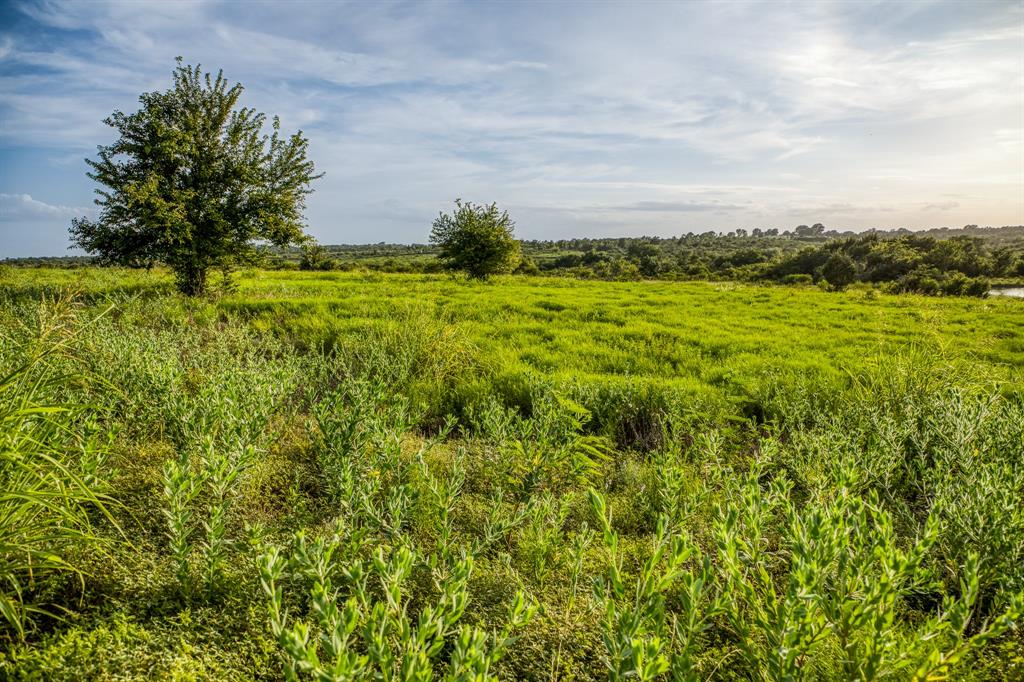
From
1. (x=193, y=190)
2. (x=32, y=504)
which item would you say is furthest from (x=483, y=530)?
(x=193, y=190)

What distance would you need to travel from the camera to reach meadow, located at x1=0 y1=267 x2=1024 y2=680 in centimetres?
176

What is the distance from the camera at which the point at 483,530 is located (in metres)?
3.52

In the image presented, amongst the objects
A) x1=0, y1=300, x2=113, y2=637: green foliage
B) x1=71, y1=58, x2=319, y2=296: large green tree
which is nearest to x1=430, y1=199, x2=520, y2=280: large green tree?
x1=71, y1=58, x2=319, y2=296: large green tree

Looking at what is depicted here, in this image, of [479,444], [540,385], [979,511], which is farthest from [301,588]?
[979,511]

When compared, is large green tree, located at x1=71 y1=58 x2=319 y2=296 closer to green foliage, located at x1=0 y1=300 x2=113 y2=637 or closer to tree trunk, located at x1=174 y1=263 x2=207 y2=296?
tree trunk, located at x1=174 y1=263 x2=207 y2=296

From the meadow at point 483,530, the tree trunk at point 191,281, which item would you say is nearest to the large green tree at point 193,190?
the tree trunk at point 191,281

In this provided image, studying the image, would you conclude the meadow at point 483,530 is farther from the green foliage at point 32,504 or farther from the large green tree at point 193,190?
the large green tree at point 193,190

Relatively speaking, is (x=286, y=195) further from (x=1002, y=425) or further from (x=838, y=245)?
(x=838, y=245)

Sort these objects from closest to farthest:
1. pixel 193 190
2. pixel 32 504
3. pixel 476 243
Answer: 1. pixel 32 504
2. pixel 193 190
3. pixel 476 243

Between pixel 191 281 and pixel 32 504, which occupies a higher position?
pixel 191 281

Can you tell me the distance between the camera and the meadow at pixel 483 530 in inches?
69.3

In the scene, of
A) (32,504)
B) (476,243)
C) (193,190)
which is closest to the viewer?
(32,504)

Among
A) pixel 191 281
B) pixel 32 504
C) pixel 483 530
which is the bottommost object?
pixel 483 530

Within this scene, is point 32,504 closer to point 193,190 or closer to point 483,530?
point 483,530
